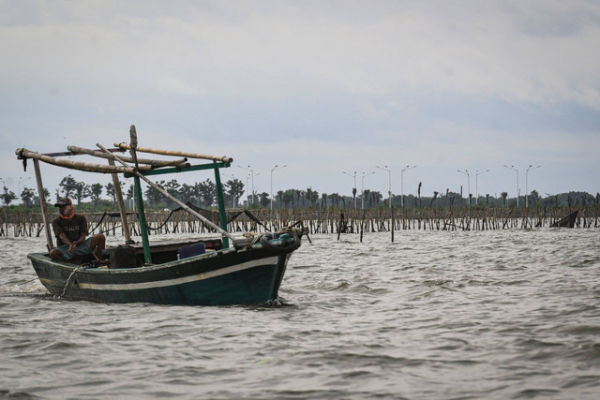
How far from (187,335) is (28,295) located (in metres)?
7.75

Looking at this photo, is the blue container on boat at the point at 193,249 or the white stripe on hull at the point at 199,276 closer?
the white stripe on hull at the point at 199,276

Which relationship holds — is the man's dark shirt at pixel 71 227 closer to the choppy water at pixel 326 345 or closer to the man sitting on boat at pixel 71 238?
the man sitting on boat at pixel 71 238

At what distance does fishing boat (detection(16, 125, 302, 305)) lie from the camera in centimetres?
1102

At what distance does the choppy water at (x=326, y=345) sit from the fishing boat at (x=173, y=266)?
1.20 feet

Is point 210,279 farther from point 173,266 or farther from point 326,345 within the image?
point 326,345

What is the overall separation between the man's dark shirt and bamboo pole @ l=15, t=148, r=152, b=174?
107 cm

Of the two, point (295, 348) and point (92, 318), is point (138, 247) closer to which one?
point (92, 318)

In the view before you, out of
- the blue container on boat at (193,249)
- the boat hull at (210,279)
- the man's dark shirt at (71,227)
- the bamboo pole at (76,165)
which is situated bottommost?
the boat hull at (210,279)

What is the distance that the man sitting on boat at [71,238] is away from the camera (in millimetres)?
13492

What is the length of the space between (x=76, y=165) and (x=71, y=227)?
1.31 m

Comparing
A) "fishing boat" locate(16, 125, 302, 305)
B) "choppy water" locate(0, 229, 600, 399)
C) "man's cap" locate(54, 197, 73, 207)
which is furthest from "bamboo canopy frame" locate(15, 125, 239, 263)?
"choppy water" locate(0, 229, 600, 399)

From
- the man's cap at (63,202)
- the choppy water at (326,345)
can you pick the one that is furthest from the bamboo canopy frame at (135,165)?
the choppy water at (326,345)

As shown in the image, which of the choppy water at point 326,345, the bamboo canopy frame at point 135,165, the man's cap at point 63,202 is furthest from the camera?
the man's cap at point 63,202

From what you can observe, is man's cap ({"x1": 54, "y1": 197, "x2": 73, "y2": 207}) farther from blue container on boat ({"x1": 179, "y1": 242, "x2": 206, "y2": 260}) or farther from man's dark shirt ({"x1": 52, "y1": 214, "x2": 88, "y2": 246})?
blue container on boat ({"x1": 179, "y1": 242, "x2": 206, "y2": 260})
